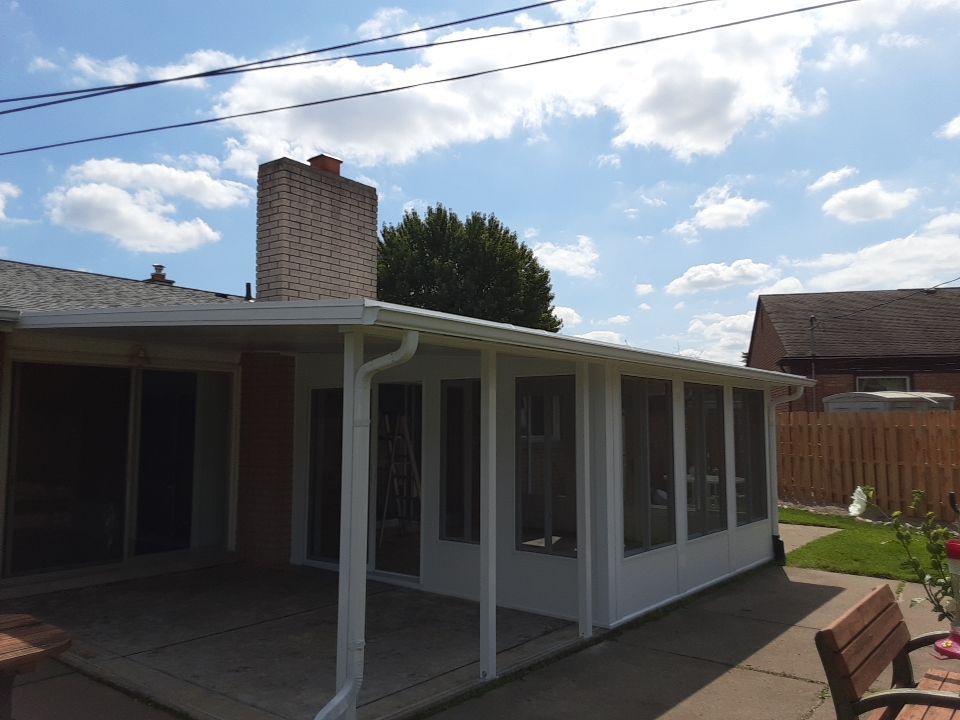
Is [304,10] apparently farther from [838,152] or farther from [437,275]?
[437,275]

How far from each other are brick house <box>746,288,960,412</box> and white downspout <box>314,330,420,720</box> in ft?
59.6

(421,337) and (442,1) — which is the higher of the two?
(442,1)

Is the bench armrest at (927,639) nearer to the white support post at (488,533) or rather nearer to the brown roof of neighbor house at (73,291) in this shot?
the white support post at (488,533)

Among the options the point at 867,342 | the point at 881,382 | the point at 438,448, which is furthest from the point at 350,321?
the point at 867,342

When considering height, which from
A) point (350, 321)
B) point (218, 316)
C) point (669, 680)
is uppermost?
point (218, 316)

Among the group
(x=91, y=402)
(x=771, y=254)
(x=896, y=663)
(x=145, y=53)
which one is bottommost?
(x=896, y=663)

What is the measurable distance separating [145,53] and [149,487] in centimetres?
519

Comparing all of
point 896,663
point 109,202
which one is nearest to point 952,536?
point 896,663

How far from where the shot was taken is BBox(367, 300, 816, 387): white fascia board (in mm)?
3568

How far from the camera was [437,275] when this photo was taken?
28688 millimetres

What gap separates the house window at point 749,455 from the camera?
322 inches

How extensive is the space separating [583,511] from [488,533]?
3.87 ft

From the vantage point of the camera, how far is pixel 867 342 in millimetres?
20609

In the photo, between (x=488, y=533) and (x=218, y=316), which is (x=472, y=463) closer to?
(x=488, y=533)
